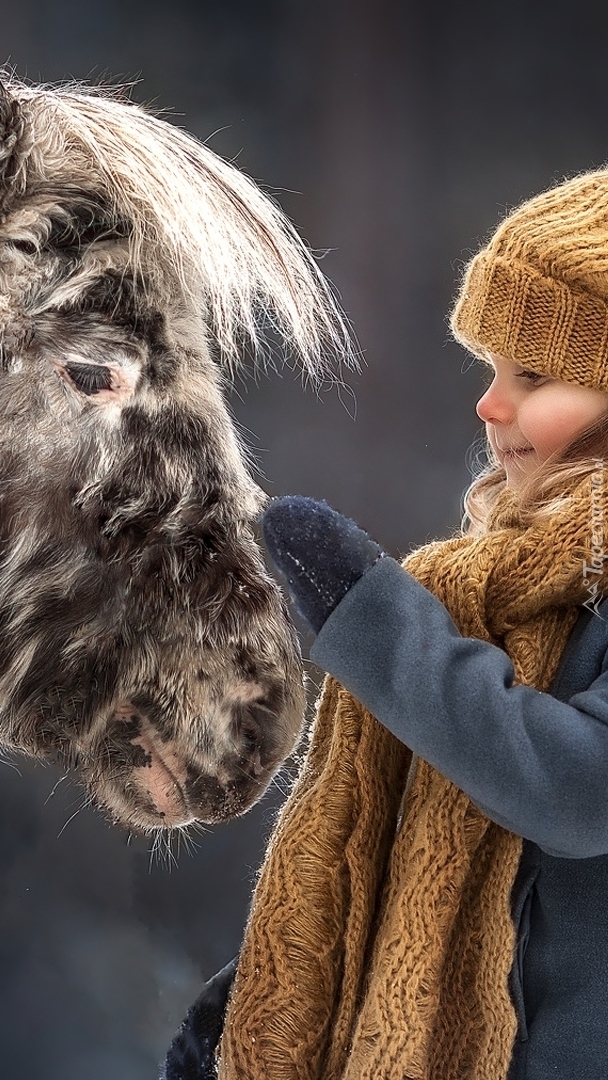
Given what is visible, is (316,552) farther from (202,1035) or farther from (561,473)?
(202,1035)

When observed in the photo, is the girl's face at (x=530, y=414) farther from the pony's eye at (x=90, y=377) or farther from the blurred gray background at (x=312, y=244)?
the blurred gray background at (x=312, y=244)

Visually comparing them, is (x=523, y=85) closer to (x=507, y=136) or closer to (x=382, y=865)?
(x=507, y=136)

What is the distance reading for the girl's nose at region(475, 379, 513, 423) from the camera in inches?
26.4

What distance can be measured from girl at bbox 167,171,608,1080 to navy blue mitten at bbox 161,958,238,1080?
7 cm

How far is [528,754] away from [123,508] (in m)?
0.29

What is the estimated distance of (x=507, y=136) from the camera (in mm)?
1280

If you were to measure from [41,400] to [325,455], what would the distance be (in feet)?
2.13

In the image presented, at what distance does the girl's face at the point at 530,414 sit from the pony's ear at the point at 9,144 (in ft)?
1.09

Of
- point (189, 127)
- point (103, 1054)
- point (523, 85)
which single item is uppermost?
point (523, 85)

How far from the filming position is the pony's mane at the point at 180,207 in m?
0.68

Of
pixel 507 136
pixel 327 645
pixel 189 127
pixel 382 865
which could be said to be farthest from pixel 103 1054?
pixel 507 136

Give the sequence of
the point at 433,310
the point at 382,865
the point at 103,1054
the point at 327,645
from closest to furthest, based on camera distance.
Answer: the point at 327,645, the point at 382,865, the point at 103,1054, the point at 433,310

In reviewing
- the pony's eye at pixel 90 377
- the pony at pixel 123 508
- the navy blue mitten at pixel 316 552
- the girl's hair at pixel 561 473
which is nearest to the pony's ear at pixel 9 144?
the pony at pixel 123 508

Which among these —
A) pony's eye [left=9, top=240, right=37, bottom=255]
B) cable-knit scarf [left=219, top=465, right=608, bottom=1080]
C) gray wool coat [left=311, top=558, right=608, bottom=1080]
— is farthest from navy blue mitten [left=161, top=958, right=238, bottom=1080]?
pony's eye [left=9, top=240, right=37, bottom=255]
